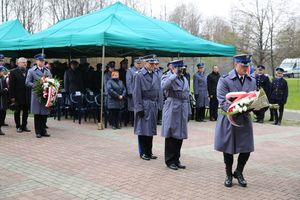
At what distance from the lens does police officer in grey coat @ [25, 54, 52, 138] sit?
9.94 m

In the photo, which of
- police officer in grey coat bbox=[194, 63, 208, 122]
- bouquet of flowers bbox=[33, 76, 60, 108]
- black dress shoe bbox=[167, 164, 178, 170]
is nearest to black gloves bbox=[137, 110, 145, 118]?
black dress shoe bbox=[167, 164, 178, 170]

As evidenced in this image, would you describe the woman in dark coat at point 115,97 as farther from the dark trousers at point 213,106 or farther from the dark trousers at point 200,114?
the dark trousers at point 213,106

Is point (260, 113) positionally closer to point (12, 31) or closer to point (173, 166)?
point (173, 166)

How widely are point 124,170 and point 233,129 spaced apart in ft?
6.72

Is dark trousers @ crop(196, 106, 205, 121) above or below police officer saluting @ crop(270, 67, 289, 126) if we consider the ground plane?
below

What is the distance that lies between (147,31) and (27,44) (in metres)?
4.03

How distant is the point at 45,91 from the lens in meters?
9.84

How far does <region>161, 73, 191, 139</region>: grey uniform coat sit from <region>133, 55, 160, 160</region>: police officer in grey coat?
0.49 meters

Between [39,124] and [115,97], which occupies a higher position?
[115,97]

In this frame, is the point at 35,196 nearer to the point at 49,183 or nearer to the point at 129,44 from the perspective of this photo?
the point at 49,183

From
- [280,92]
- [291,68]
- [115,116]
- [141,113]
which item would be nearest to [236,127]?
[141,113]

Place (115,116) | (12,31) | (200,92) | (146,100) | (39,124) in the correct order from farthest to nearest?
(12,31) → (200,92) → (115,116) → (39,124) → (146,100)

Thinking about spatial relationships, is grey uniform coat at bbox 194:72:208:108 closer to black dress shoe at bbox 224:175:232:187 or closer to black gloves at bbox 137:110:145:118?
black gloves at bbox 137:110:145:118

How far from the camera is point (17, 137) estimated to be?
1012 centimetres
